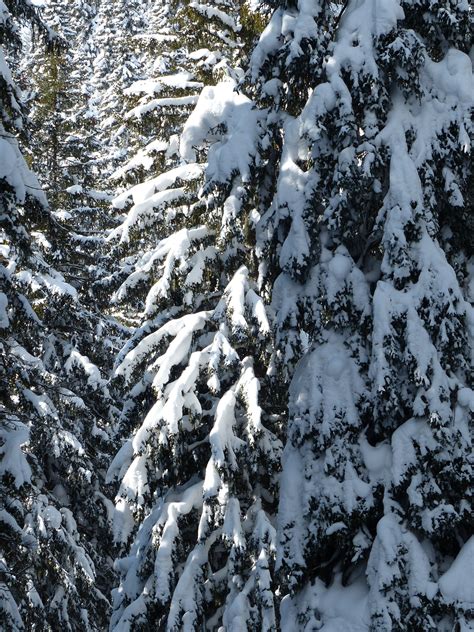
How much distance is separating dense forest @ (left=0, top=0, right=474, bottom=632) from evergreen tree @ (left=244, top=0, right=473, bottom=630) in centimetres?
2

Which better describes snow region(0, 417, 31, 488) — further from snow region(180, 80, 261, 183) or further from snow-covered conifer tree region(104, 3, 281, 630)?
snow region(180, 80, 261, 183)

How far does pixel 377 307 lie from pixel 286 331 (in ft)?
4.66

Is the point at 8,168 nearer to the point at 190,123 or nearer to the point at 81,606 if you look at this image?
the point at 190,123

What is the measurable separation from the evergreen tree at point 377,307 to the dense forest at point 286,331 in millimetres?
23

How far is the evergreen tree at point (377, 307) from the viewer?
669cm

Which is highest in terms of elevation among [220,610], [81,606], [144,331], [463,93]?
[463,93]

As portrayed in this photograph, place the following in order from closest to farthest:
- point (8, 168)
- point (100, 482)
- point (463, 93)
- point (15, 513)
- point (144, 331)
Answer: point (463, 93), point (8, 168), point (15, 513), point (144, 331), point (100, 482)

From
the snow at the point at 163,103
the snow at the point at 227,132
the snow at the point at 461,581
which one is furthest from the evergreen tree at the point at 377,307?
the snow at the point at 163,103

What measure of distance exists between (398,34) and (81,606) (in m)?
13.4

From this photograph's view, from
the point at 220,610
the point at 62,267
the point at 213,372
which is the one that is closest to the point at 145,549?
the point at 220,610

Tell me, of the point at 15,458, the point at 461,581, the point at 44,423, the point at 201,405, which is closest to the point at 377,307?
the point at 461,581

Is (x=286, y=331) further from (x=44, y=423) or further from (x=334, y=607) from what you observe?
(x=44, y=423)

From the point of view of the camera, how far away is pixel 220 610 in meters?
10.9

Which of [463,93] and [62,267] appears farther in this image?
[62,267]
